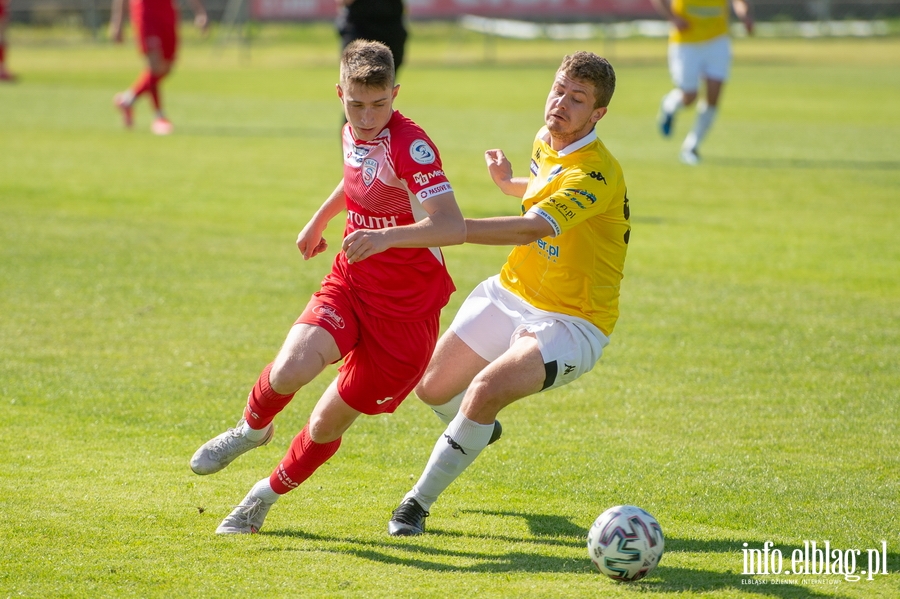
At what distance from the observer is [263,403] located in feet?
16.0

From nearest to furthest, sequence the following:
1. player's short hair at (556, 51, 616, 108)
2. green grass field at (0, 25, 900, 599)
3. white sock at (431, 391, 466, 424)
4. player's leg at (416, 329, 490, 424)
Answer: green grass field at (0, 25, 900, 599)
player's short hair at (556, 51, 616, 108)
player's leg at (416, 329, 490, 424)
white sock at (431, 391, 466, 424)

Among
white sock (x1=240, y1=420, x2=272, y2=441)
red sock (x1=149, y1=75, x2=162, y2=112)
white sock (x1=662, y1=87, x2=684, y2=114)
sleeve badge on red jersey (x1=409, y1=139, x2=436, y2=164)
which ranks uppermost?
A: sleeve badge on red jersey (x1=409, y1=139, x2=436, y2=164)

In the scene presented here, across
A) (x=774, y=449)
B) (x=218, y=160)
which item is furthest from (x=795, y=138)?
(x=774, y=449)

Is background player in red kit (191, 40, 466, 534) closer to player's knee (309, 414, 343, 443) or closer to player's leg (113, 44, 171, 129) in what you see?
player's knee (309, 414, 343, 443)

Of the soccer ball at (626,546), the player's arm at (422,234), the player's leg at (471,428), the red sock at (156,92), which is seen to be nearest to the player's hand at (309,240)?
the player's arm at (422,234)

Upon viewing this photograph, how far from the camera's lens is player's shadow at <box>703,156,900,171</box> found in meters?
16.8

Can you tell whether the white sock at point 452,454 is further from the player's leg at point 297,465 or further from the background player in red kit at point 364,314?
the player's leg at point 297,465

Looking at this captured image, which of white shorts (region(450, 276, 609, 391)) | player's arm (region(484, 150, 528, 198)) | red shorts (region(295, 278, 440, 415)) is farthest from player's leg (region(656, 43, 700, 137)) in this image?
red shorts (region(295, 278, 440, 415))

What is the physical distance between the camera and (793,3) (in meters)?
45.1

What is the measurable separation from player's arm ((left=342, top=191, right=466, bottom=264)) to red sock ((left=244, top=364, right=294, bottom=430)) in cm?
75

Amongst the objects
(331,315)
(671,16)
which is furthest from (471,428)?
(671,16)

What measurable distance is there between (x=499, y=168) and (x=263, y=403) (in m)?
1.77

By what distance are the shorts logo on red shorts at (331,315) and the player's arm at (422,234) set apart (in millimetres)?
448

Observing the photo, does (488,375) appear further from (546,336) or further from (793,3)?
(793,3)
